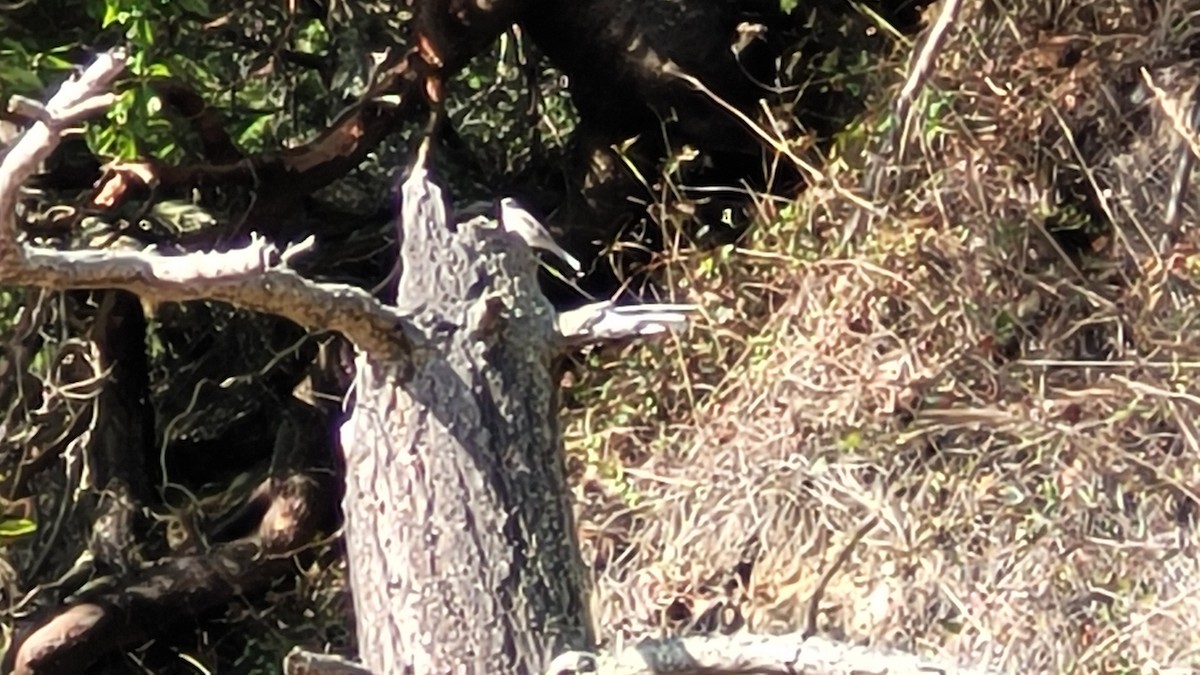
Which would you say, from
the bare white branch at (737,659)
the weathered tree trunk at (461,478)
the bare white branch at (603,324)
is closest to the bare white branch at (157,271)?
the weathered tree trunk at (461,478)

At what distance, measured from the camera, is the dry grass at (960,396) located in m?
2.54

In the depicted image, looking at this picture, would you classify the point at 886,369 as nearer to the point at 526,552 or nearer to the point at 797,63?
the point at 797,63

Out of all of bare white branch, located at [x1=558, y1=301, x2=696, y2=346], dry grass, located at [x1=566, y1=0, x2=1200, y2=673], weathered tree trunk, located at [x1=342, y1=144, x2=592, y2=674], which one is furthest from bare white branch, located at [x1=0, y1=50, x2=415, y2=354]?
dry grass, located at [x1=566, y1=0, x2=1200, y2=673]

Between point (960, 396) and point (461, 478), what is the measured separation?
1560mm

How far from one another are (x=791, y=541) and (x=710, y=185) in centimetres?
99

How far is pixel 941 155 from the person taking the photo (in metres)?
2.98

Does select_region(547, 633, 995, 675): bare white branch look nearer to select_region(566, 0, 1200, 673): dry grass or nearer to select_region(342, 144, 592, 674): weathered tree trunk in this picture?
select_region(342, 144, 592, 674): weathered tree trunk

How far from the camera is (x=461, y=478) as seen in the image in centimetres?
143

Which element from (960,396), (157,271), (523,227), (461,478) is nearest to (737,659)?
(461,478)

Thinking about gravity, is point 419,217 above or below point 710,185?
above

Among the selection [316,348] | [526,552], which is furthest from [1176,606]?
[316,348]

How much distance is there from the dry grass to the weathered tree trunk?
43.8 inches

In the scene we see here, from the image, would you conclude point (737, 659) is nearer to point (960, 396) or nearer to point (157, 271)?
point (157, 271)

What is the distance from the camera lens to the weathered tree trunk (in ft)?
4.70
